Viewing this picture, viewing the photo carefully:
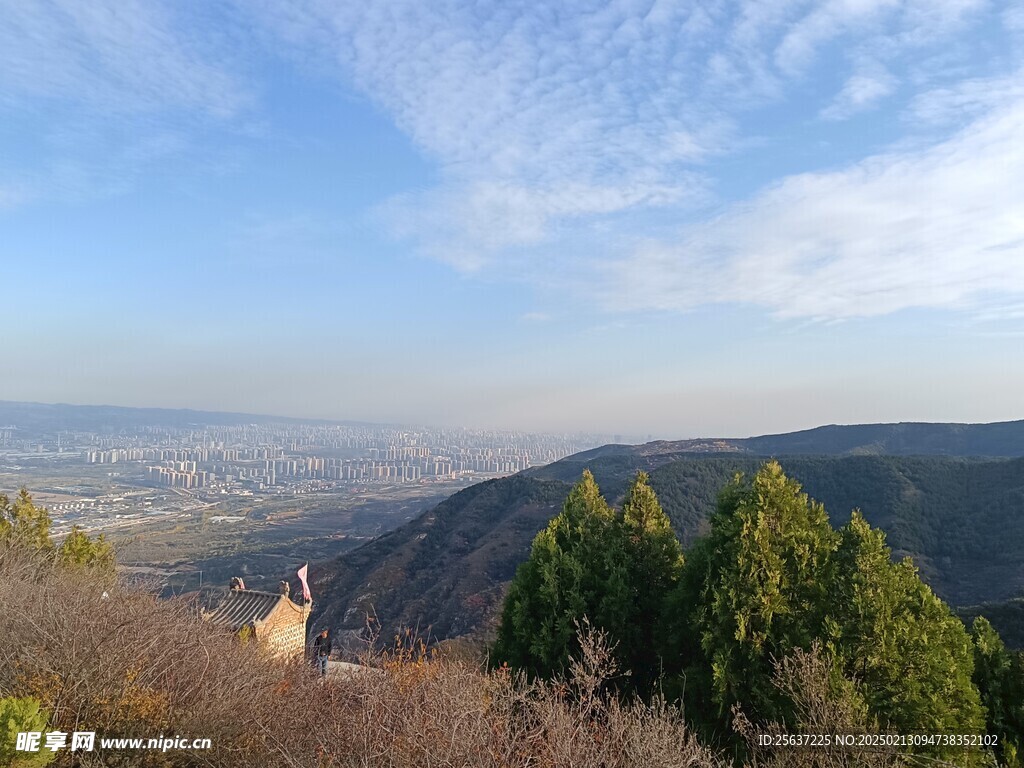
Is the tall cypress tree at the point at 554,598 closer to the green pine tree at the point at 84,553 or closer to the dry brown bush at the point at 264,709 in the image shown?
the dry brown bush at the point at 264,709

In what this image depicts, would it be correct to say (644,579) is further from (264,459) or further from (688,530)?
(264,459)

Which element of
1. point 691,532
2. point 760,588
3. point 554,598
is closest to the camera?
point 760,588

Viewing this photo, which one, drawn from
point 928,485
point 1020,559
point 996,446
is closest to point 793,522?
point 1020,559

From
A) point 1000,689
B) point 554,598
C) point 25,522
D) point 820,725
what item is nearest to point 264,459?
point 25,522

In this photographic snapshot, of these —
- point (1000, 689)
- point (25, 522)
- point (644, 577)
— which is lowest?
point (1000, 689)

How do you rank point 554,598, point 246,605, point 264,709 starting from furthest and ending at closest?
point 246,605, point 554,598, point 264,709

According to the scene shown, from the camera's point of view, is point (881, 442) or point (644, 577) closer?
point (644, 577)

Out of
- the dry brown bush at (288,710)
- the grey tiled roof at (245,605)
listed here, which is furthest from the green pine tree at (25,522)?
the dry brown bush at (288,710)
